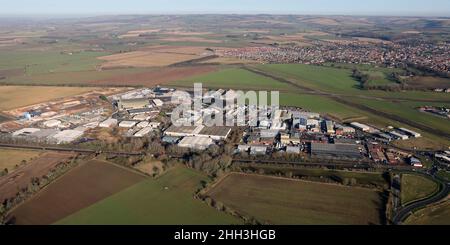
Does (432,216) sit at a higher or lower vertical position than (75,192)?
lower

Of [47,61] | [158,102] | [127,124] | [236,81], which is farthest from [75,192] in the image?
[47,61]

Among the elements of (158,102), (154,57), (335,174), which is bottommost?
(335,174)

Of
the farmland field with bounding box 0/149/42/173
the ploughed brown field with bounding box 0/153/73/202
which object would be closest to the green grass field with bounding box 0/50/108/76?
the farmland field with bounding box 0/149/42/173

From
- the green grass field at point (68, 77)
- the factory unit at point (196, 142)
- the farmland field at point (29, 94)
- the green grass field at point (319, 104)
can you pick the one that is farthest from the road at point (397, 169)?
the green grass field at point (68, 77)

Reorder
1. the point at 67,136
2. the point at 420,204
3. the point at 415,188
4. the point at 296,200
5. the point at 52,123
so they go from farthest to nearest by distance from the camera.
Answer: the point at 52,123
the point at 67,136
the point at 415,188
the point at 296,200
the point at 420,204

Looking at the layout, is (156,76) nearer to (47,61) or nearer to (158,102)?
(158,102)

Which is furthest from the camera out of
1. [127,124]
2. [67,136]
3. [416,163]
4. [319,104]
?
[319,104]

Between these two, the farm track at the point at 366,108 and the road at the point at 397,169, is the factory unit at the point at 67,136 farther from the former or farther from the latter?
the farm track at the point at 366,108
